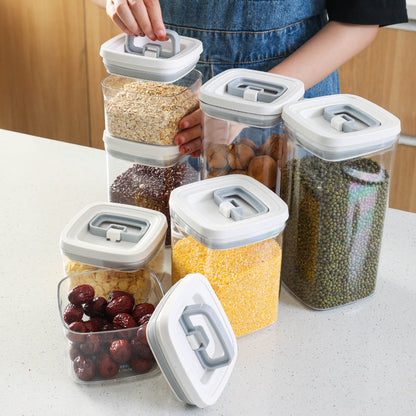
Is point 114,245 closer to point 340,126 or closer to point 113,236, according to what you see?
point 113,236

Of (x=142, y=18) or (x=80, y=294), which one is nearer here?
(x=80, y=294)

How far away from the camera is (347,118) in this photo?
78 cm

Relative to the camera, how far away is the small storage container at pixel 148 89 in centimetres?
87

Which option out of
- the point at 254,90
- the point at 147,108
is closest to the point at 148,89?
the point at 147,108

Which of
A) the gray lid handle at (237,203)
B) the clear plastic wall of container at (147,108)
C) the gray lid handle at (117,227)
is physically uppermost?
the clear plastic wall of container at (147,108)

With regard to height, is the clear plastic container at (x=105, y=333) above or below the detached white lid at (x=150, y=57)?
below

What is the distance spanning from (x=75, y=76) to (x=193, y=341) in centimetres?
186

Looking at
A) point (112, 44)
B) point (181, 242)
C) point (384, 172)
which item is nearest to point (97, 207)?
point (181, 242)

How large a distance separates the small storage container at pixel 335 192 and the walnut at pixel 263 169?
21mm

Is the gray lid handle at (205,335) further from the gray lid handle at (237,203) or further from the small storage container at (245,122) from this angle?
the small storage container at (245,122)

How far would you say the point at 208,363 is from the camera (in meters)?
0.67

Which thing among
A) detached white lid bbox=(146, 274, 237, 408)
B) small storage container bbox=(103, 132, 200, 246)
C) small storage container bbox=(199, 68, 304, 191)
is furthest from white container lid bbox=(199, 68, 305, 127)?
detached white lid bbox=(146, 274, 237, 408)

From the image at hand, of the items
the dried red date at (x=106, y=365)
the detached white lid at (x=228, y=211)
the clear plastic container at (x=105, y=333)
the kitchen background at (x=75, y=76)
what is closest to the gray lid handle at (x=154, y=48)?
the detached white lid at (x=228, y=211)

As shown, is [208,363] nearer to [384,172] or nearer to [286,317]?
[286,317]
